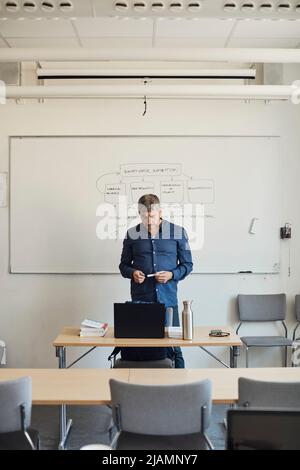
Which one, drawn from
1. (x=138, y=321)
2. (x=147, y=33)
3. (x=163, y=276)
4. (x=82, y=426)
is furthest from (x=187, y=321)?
(x=147, y=33)

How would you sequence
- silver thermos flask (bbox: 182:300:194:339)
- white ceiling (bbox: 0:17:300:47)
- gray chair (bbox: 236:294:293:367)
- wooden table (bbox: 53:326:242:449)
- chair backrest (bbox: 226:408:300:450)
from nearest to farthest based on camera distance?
chair backrest (bbox: 226:408:300:450)
wooden table (bbox: 53:326:242:449)
silver thermos flask (bbox: 182:300:194:339)
white ceiling (bbox: 0:17:300:47)
gray chair (bbox: 236:294:293:367)

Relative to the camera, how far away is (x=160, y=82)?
17.3ft

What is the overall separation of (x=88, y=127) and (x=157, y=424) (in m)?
3.62

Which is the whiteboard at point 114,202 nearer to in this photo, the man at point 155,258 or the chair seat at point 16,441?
the man at point 155,258

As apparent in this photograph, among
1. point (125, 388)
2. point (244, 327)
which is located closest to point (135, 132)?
point (244, 327)

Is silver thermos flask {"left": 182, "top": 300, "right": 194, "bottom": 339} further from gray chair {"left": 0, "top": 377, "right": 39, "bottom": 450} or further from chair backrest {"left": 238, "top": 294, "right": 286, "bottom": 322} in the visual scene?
chair backrest {"left": 238, "top": 294, "right": 286, "bottom": 322}

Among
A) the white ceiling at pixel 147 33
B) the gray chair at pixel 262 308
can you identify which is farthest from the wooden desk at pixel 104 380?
the white ceiling at pixel 147 33

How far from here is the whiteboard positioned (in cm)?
524

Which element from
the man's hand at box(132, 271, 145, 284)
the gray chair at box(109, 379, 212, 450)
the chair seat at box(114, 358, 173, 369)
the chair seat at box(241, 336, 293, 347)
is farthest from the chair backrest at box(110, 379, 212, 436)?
the chair seat at box(241, 336, 293, 347)

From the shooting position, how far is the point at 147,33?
4750mm

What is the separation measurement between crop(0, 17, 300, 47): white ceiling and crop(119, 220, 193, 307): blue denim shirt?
1862 mm

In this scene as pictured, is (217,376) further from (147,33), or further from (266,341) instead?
(147,33)

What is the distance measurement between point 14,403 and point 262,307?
3364mm

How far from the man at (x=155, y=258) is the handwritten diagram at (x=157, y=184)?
816 mm
